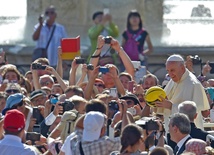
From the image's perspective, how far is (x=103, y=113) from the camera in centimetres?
1258

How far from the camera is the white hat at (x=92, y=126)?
470 inches

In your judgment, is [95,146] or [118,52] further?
[118,52]

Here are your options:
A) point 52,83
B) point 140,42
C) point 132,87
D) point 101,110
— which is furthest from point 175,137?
point 140,42

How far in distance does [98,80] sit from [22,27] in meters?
9.76

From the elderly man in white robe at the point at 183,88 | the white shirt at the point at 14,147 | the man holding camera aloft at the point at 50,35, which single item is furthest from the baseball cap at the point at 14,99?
the man holding camera aloft at the point at 50,35

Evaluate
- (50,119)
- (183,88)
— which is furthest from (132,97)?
(50,119)

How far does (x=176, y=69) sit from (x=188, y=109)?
1.25 m

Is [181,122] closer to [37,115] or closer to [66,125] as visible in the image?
[66,125]

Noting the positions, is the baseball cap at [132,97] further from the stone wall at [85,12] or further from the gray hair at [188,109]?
the stone wall at [85,12]

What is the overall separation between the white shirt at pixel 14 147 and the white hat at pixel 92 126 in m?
0.53

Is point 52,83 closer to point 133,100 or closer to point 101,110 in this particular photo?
point 133,100

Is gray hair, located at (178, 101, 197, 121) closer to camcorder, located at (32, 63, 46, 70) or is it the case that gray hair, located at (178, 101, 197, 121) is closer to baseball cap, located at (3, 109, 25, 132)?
baseball cap, located at (3, 109, 25, 132)

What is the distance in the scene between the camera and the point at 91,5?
82.0ft

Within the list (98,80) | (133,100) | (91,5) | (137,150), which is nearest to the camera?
(137,150)
